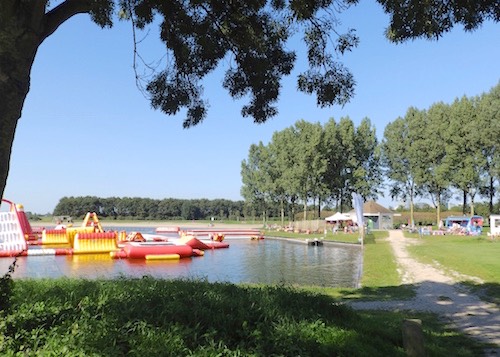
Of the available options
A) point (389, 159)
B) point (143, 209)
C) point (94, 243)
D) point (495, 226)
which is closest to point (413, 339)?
point (94, 243)

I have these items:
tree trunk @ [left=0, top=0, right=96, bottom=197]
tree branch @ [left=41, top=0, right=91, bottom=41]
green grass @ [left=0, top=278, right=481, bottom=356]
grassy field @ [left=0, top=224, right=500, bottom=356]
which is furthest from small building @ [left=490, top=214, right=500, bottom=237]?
tree trunk @ [left=0, top=0, right=96, bottom=197]

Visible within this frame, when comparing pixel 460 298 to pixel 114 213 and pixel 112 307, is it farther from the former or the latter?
pixel 114 213

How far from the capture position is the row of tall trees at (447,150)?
1875 inches

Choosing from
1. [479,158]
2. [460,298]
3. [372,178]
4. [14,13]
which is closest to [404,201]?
[372,178]

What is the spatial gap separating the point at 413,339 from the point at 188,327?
96.5 inches

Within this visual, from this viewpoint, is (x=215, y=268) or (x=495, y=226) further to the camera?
(x=495, y=226)

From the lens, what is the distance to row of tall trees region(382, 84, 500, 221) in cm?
4762

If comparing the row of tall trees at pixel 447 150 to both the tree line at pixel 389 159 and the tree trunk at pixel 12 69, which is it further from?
the tree trunk at pixel 12 69

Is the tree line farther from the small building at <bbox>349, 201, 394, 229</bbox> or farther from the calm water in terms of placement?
the calm water

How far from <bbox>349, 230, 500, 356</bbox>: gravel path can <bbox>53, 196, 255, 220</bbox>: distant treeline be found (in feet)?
319

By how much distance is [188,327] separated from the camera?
4020 mm

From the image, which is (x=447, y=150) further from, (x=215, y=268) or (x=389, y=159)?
(x=215, y=268)

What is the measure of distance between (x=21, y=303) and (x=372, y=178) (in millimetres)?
61872

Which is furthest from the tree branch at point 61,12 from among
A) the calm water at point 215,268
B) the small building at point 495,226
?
the small building at point 495,226
